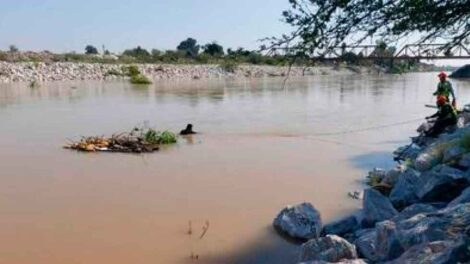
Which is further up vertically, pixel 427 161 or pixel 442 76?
pixel 442 76

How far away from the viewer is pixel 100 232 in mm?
7574

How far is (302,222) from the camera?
7199mm

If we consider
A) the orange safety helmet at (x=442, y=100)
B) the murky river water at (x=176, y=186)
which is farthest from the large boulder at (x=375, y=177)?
the orange safety helmet at (x=442, y=100)

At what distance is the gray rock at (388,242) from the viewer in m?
4.51

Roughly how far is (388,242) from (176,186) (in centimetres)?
597

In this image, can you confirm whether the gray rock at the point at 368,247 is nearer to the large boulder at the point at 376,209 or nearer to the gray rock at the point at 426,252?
the gray rock at the point at 426,252

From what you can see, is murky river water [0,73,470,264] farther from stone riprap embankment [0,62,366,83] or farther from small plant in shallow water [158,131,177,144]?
stone riprap embankment [0,62,366,83]

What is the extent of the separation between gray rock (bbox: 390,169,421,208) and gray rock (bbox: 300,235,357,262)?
205cm

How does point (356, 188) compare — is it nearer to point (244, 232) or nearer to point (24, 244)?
point (244, 232)

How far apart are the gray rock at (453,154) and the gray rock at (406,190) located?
1.55 feet

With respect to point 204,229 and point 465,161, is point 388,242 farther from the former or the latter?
point 204,229

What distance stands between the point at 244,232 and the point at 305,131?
445 inches

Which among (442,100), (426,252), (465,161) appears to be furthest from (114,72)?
(426,252)

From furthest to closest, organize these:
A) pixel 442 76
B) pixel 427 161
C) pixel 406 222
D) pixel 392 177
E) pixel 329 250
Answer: pixel 442 76, pixel 392 177, pixel 427 161, pixel 329 250, pixel 406 222
